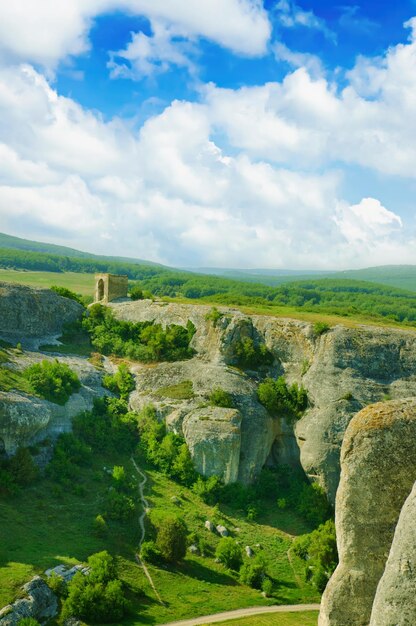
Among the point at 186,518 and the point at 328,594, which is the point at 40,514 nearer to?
the point at 186,518

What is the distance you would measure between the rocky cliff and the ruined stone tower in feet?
50.7

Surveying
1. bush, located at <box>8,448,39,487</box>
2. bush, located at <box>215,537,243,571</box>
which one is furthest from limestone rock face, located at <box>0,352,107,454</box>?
bush, located at <box>215,537,243,571</box>

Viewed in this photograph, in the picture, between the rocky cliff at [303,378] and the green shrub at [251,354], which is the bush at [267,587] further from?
the green shrub at [251,354]

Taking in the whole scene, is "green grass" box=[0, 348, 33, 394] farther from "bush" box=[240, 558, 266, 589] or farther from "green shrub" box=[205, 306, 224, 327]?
"bush" box=[240, 558, 266, 589]

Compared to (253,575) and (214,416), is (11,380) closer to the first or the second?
(214,416)

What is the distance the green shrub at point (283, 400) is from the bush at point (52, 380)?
16.1m

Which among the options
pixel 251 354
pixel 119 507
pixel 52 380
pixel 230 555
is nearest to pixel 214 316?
pixel 251 354

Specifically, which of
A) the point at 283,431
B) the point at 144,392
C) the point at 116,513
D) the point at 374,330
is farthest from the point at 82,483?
the point at 374,330

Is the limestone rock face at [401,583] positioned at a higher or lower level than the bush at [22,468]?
higher

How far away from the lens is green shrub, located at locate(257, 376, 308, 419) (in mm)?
46844

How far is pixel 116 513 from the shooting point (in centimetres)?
3528

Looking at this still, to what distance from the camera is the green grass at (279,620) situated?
2849 cm

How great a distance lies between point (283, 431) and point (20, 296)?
2996 cm

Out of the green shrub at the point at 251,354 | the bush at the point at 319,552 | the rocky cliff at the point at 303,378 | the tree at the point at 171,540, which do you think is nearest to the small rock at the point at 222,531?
the tree at the point at 171,540
